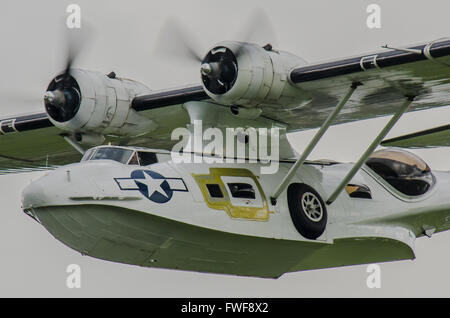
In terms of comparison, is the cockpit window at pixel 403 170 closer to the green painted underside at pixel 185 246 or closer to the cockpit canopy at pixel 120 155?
the green painted underside at pixel 185 246

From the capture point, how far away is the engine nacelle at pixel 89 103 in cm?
1469

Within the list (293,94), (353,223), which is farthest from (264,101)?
(353,223)

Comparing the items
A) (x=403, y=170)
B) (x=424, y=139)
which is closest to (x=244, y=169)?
(x=403, y=170)

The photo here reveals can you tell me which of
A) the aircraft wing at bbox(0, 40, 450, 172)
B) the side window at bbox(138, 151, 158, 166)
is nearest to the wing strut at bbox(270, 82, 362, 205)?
the aircraft wing at bbox(0, 40, 450, 172)

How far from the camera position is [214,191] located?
13.4 metres

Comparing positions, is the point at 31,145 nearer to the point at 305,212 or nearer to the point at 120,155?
the point at 120,155

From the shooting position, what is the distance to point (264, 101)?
13.8 m

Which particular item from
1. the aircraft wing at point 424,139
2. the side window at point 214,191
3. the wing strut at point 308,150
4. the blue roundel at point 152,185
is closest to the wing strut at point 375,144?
the wing strut at point 308,150

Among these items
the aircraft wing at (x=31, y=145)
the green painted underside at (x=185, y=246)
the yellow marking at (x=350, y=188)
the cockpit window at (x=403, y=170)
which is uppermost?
the aircraft wing at (x=31, y=145)

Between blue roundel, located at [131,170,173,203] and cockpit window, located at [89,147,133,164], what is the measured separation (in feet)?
1.03

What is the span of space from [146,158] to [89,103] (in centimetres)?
193

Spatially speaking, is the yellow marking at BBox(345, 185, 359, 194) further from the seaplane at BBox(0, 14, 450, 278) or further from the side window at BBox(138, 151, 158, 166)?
the side window at BBox(138, 151, 158, 166)

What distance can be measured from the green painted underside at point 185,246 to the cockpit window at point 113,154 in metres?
0.95

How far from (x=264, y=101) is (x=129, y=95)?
2.43 m
